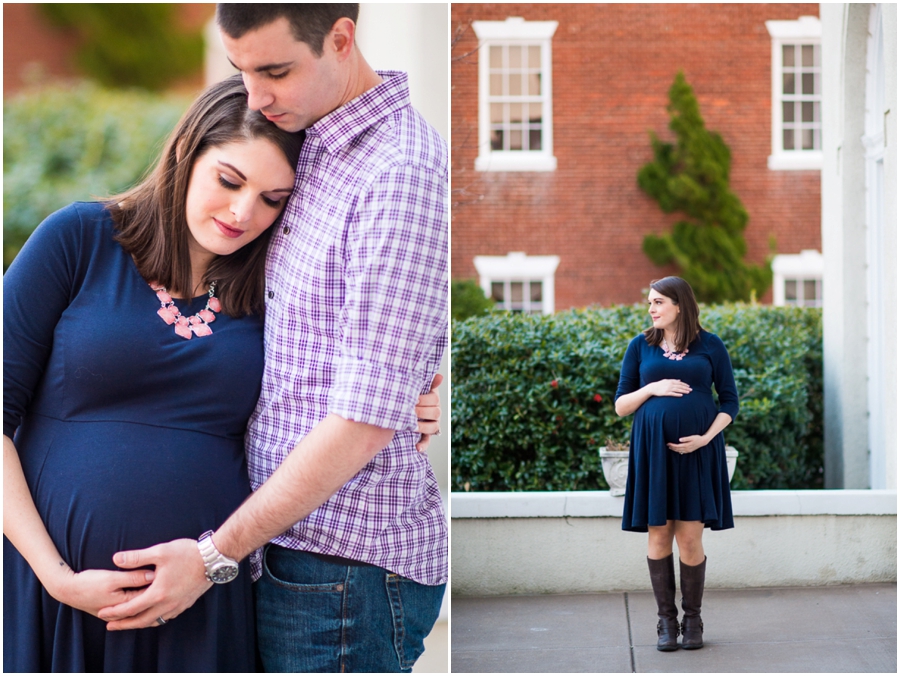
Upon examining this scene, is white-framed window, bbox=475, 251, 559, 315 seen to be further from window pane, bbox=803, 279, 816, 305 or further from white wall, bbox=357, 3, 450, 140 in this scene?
white wall, bbox=357, 3, 450, 140

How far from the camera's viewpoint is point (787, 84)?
34.3ft

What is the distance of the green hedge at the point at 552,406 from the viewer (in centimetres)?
444

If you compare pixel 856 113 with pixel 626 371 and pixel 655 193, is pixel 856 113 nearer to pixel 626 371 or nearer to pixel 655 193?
pixel 626 371

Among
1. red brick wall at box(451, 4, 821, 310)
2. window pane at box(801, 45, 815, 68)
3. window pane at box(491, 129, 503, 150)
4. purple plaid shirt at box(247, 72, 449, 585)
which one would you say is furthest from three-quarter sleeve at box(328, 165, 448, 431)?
window pane at box(801, 45, 815, 68)

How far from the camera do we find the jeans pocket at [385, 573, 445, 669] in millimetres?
1715

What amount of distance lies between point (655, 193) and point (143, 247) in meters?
9.33

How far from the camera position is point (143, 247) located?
66.0 inches

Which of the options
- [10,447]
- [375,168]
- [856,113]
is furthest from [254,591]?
[856,113]

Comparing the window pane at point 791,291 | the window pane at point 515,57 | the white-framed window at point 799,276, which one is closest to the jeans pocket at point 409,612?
the window pane at point 515,57

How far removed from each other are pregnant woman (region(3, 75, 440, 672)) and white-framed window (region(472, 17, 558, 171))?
8151 mm

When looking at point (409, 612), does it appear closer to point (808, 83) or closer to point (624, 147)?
point (624, 147)

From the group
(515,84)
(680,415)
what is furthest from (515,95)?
(680,415)

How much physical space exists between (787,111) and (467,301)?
17.5ft

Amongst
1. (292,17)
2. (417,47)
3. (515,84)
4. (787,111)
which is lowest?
(292,17)
